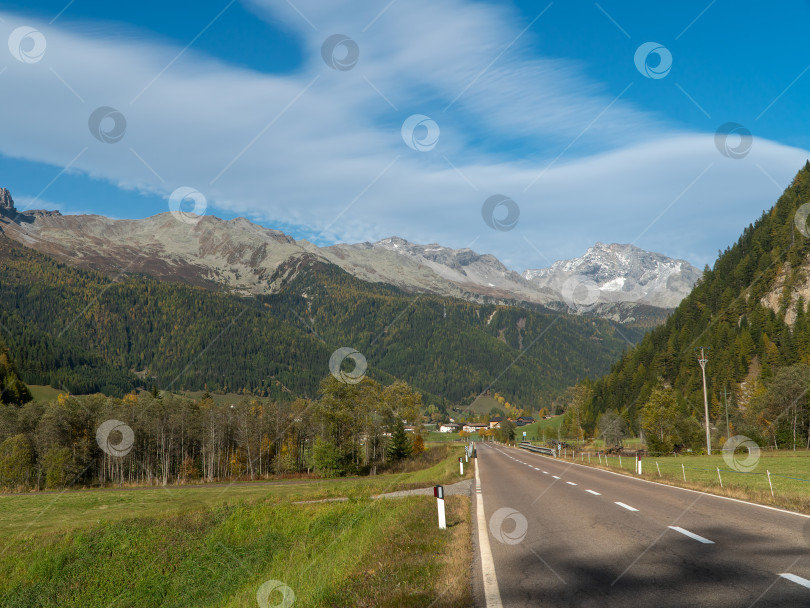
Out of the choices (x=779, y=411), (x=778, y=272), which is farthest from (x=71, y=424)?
(x=778, y=272)

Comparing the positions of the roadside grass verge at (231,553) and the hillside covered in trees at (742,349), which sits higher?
the hillside covered in trees at (742,349)

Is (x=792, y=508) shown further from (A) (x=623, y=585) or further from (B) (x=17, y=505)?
(B) (x=17, y=505)

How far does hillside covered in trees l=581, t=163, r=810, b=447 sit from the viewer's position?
82.6 meters

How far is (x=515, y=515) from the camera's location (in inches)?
654

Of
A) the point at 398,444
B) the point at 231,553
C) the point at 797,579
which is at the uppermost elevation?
the point at 797,579

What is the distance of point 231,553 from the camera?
25.9 metres

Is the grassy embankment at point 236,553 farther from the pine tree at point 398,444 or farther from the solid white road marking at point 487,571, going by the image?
the pine tree at point 398,444

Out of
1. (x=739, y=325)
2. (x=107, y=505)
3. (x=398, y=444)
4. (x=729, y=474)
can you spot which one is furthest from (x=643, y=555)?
(x=739, y=325)

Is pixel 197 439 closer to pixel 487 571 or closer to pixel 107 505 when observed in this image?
pixel 107 505

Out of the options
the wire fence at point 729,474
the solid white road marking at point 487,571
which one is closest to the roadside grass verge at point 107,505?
the wire fence at point 729,474

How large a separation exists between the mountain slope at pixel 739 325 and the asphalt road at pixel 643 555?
108004 mm

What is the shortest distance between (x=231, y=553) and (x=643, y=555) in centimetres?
2135

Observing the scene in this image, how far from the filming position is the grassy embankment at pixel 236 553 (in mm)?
10469

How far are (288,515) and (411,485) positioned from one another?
8003mm
